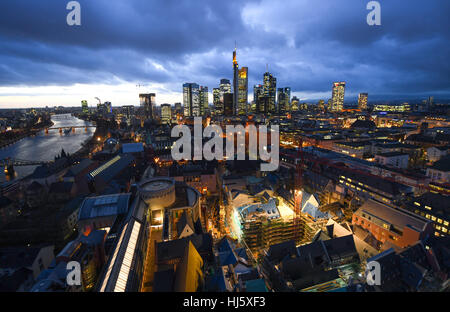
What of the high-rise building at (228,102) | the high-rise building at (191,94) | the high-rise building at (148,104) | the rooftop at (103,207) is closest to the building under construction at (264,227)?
the rooftop at (103,207)

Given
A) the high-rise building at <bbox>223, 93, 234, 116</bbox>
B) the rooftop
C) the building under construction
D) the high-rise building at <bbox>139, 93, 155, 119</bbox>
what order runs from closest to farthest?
the building under construction
the rooftop
the high-rise building at <bbox>139, 93, 155, 119</bbox>
the high-rise building at <bbox>223, 93, 234, 116</bbox>

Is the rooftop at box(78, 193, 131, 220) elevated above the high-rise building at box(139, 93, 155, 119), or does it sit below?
below

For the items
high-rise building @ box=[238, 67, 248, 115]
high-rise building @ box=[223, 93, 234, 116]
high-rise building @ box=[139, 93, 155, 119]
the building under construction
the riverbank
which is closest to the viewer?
the building under construction

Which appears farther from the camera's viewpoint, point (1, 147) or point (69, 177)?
point (1, 147)

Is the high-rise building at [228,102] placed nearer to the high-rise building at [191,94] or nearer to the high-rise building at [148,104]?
the high-rise building at [191,94]

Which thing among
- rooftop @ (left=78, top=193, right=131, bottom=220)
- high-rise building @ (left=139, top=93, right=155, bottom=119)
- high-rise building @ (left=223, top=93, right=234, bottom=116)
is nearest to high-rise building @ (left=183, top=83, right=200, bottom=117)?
high-rise building @ (left=223, top=93, right=234, bottom=116)

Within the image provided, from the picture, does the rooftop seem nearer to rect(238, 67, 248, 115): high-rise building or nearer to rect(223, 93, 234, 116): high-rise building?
rect(223, 93, 234, 116): high-rise building

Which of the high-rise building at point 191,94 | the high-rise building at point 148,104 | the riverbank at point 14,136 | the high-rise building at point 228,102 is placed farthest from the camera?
the high-rise building at point 191,94

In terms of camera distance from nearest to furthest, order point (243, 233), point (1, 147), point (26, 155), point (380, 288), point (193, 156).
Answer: point (380, 288)
point (243, 233)
point (193, 156)
point (26, 155)
point (1, 147)

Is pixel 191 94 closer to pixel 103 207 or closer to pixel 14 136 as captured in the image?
pixel 14 136
